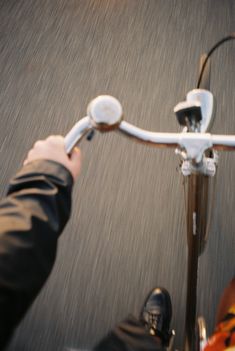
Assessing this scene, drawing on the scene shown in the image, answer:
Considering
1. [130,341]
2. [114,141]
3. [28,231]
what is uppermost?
[114,141]

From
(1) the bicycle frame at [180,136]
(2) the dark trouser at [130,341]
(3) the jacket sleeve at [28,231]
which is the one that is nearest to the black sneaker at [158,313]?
(2) the dark trouser at [130,341]

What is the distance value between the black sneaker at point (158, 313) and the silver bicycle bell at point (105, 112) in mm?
729

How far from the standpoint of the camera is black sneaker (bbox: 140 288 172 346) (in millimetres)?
955

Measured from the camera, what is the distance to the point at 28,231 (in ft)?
1.34

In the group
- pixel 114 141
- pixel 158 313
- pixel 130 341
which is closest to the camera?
pixel 130 341

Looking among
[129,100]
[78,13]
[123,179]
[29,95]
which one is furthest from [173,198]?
[78,13]

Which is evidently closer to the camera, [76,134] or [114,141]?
[76,134]

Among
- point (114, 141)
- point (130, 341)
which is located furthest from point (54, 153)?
point (114, 141)

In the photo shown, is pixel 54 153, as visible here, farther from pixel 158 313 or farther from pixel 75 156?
pixel 158 313

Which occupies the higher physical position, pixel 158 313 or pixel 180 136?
pixel 180 136

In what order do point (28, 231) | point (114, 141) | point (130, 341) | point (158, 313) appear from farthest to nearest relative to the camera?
point (114, 141)
point (158, 313)
point (130, 341)
point (28, 231)

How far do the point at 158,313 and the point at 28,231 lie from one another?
28.5 inches

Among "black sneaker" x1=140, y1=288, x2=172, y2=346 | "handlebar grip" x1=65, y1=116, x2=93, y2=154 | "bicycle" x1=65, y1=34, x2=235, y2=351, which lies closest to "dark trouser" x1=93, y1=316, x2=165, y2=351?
"bicycle" x1=65, y1=34, x2=235, y2=351

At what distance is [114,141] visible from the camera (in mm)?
1314
